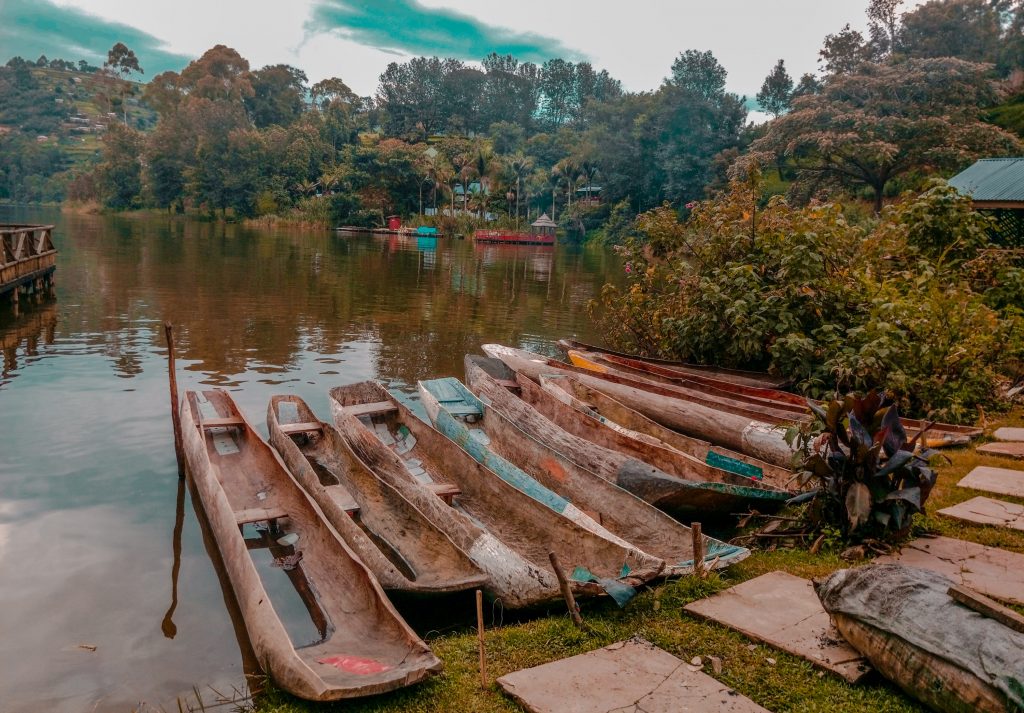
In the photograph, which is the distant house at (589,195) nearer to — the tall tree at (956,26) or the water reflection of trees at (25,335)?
the tall tree at (956,26)

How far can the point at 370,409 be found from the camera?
8.27m

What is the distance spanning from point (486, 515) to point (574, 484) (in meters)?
0.82

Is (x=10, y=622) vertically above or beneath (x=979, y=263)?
beneath

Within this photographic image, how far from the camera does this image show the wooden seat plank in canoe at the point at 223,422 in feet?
25.7

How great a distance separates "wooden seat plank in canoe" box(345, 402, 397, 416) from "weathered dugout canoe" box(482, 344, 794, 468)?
7.52ft

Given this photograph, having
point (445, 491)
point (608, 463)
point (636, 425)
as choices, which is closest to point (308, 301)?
point (636, 425)

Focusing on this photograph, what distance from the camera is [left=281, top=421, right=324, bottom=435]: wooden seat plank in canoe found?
7828 millimetres

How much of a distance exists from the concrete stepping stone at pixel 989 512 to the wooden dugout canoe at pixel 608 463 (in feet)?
4.19

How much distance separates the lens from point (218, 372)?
39.8 feet

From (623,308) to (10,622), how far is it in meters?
9.93

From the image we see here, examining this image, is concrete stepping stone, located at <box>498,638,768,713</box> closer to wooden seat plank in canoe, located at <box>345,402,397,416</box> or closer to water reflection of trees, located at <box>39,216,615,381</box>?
wooden seat plank in canoe, located at <box>345,402,397,416</box>

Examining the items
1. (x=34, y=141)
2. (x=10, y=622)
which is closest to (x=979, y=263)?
(x=10, y=622)

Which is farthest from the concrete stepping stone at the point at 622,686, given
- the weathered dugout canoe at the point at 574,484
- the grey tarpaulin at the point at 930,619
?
the weathered dugout canoe at the point at 574,484

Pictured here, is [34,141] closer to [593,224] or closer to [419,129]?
[419,129]
